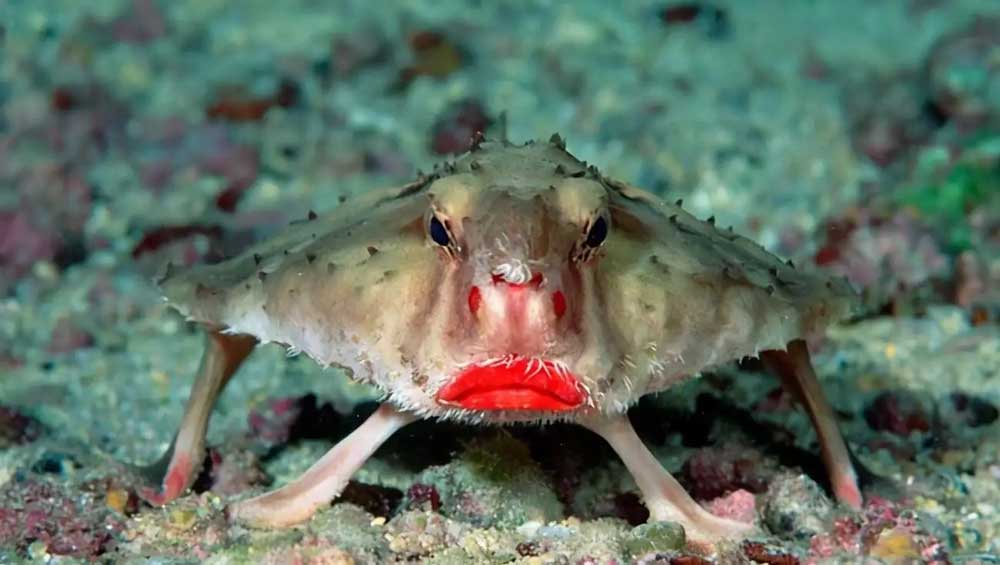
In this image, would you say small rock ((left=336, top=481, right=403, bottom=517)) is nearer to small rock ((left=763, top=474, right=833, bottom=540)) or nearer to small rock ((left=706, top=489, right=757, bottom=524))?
small rock ((left=706, top=489, right=757, bottom=524))

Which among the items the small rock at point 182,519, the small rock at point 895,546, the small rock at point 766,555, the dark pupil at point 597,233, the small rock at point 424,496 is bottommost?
the small rock at point 182,519

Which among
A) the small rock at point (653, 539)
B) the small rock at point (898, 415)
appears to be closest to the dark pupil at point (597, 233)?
the small rock at point (653, 539)

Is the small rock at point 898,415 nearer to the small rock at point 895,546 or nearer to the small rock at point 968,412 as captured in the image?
the small rock at point 968,412

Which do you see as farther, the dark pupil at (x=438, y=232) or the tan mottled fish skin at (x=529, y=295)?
the dark pupil at (x=438, y=232)

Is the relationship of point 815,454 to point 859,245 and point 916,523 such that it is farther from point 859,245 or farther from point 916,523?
point 859,245

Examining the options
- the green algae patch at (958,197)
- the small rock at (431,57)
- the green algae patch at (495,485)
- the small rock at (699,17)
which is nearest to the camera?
the green algae patch at (495,485)

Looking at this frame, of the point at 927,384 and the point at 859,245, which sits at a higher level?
the point at 859,245

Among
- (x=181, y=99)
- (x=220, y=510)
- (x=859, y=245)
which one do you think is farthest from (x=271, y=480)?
(x=181, y=99)

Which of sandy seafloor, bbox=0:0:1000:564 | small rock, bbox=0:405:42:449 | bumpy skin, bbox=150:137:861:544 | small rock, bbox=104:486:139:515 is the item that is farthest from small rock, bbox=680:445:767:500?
small rock, bbox=0:405:42:449
